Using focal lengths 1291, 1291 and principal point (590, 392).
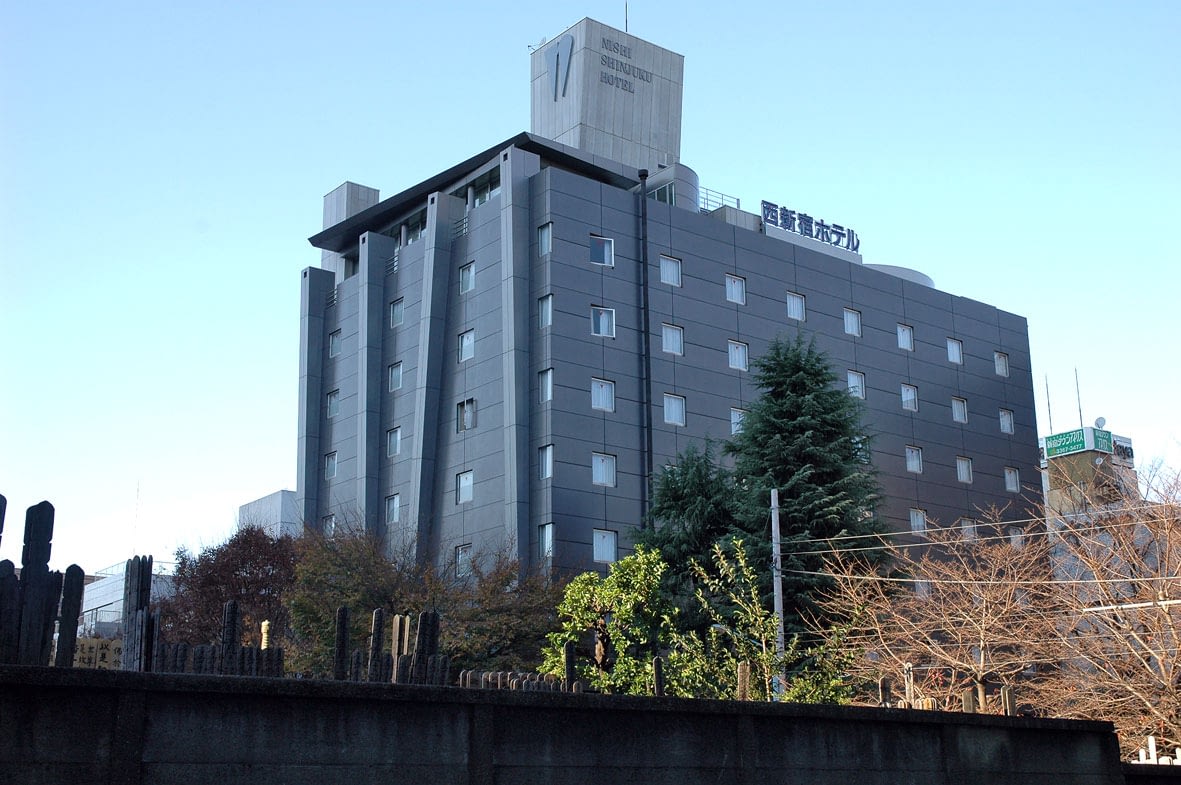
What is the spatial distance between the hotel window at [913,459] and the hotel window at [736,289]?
451 inches

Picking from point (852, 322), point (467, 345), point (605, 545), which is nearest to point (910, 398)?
point (852, 322)

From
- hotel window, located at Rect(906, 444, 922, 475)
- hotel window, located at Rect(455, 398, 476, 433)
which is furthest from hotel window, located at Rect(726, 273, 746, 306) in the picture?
hotel window, located at Rect(455, 398, 476, 433)

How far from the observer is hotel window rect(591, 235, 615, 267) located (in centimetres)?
5300

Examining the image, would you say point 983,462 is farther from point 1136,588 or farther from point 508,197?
point 1136,588

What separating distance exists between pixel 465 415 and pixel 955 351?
88.3ft

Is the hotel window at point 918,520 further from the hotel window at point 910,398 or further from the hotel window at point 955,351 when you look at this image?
the hotel window at point 955,351

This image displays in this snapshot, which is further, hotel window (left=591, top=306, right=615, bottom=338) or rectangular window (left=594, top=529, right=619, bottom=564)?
hotel window (left=591, top=306, right=615, bottom=338)

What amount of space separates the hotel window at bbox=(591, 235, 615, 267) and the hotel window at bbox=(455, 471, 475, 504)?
10168 millimetres

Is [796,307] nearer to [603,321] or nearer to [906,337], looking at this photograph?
[906,337]

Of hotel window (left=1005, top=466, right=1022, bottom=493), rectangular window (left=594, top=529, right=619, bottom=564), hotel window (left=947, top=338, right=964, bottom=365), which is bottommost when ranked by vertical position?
rectangular window (left=594, top=529, right=619, bottom=564)

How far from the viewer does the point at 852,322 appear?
61.2m

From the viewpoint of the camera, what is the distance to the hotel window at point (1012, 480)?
66.1 m

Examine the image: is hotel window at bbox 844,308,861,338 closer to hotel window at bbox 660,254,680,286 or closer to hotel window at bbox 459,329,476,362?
hotel window at bbox 660,254,680,286

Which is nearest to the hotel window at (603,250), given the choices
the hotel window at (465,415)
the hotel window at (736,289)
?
the hotel window at (736,289)
